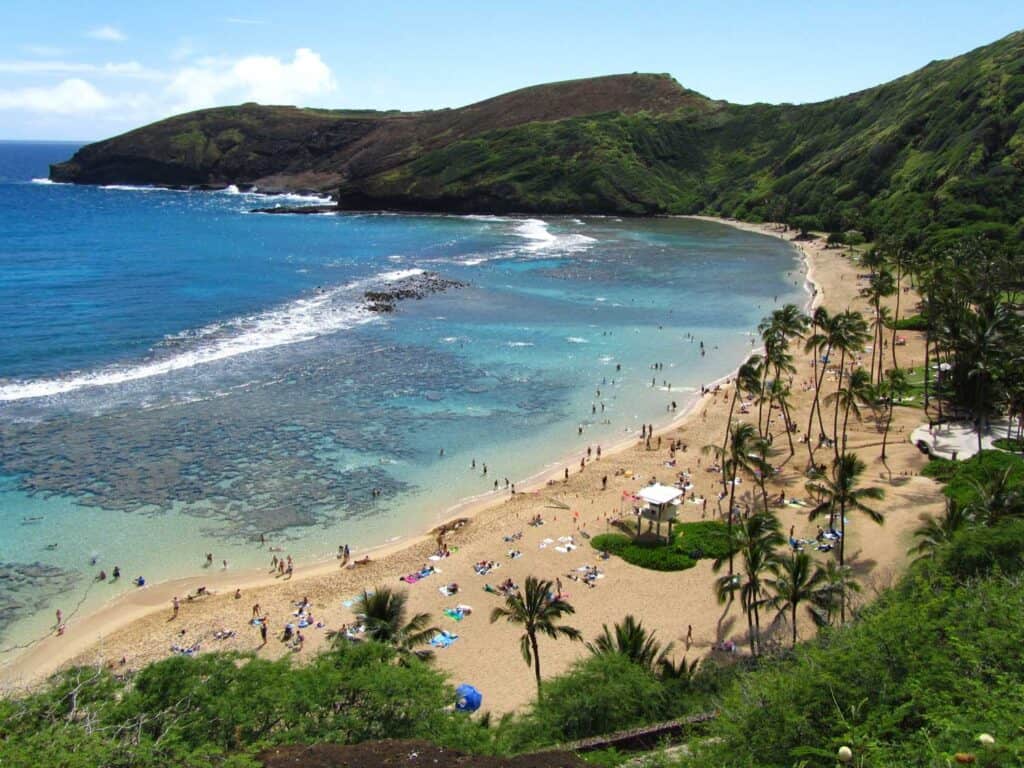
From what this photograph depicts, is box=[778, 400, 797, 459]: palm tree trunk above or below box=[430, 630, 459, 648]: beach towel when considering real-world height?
above

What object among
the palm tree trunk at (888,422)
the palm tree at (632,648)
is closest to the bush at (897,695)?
the palm tree at (632,648)

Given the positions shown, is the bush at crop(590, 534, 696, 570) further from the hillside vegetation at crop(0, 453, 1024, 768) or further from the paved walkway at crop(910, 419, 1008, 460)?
the paved walkway at crop(910, 419, 1008, 460)

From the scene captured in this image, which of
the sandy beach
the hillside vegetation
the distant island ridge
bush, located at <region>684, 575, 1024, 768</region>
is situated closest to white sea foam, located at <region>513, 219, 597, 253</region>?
the distant island ridge

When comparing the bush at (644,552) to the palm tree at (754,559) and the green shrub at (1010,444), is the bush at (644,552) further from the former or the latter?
the green shrub at (1010,444)

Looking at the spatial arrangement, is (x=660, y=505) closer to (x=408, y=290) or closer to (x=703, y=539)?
(x=703, y=539)

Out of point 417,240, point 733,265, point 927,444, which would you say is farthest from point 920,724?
point 417,240

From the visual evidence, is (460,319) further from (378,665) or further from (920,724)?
(920,724)
